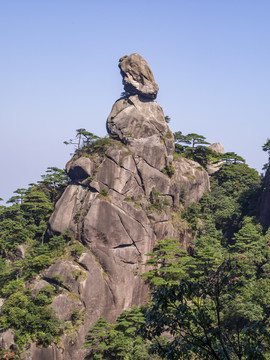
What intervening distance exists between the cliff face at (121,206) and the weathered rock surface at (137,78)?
0.40 feet

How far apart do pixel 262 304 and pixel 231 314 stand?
2.49 metres

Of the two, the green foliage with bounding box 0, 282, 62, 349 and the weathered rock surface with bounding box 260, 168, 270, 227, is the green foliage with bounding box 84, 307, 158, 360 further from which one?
the weathered rock surface with bounding box 260, 168, 270, 227

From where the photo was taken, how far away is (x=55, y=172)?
4956cm

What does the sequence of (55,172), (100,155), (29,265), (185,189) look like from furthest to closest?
1. (55,172)
2. (185,189)
3. (100,155)
4. (29,265)

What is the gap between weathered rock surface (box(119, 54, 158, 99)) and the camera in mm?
47000

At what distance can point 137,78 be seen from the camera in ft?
156

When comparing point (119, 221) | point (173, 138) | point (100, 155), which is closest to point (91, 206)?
point (119, 221)

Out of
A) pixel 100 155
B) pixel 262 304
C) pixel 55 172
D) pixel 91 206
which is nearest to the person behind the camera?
pixel 262 304

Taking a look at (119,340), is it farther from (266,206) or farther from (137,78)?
(137,78)

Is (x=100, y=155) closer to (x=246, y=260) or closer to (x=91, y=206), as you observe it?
(x=91, y=206)

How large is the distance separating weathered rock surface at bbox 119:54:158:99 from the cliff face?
121 mm

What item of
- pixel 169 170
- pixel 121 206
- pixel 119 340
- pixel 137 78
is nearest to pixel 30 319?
pixel 119 340

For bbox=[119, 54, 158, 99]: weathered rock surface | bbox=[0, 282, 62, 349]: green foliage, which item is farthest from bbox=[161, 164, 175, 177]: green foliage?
bbox=[0, 282, 62, 349]: green foliage

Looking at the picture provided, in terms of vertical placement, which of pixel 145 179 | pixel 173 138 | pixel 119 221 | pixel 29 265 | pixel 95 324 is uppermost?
pixel 173 138
